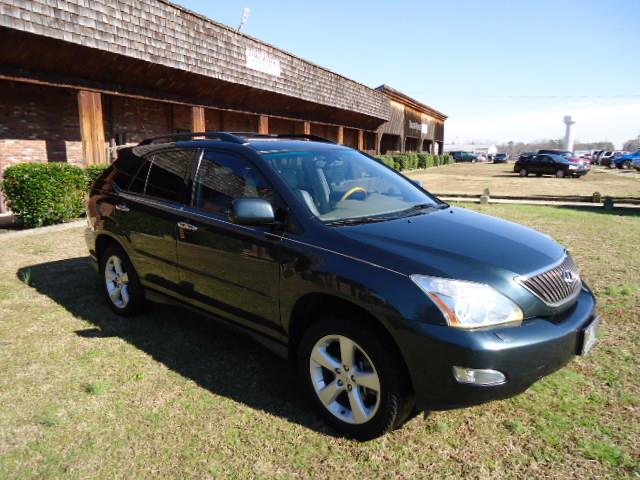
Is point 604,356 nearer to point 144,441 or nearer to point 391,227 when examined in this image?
point 391,227

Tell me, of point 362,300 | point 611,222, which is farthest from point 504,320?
point 611,222

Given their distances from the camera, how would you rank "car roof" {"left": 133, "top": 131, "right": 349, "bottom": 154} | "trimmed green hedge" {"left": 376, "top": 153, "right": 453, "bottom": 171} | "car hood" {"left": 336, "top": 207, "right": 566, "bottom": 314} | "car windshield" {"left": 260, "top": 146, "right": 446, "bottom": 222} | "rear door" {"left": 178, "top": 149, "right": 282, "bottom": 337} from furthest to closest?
"trimmed green hedge" {"left": 376, "top": 153, "right": 453, "bottom": 171} < "car roof" {"left": 133, "top": 131, "right": 349, "bottom": 154} < "car windshield" {"left": 260, "top": 146, "right": 446, "bottom": 222} < "rear door" {"left": 178, "top": 149, "right": 282, "bottom": 337} < "car hood" {"left": 336, "top": 207, "right": 566, "bottom": 314}

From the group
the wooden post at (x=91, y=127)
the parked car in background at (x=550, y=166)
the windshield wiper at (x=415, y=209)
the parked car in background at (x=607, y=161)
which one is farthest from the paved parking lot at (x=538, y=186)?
the parked car in background at (x=607, y=161)

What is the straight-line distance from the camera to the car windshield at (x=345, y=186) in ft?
10.6

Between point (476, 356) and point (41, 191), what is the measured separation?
9.16 meters

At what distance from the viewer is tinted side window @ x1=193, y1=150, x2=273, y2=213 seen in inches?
132

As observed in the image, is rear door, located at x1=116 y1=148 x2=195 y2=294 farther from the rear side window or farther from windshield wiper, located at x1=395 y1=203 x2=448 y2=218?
windshield wiper, located at x1=395 y1=203 x2=448 y2=218

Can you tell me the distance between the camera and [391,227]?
9.84 feet

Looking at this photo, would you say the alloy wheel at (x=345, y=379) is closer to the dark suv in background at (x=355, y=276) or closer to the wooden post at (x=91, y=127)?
the dark suv in background at (x=355, y=276)

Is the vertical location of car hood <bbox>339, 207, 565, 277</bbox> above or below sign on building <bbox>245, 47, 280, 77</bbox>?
below

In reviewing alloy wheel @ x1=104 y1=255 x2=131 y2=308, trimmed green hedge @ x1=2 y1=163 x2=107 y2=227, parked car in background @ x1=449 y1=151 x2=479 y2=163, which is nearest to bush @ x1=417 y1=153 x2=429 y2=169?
parked car in background @ x1=449 y1=151 x2=479 y2=163

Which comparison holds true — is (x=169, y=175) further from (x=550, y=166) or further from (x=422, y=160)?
(x=422, y=160)

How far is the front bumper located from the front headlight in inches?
2.0

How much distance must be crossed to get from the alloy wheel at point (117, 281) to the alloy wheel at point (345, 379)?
2.51 m
